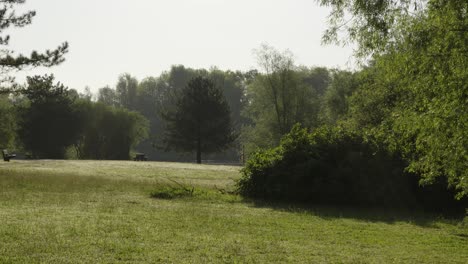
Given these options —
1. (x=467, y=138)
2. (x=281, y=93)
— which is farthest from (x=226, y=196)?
(x=281, y=93)

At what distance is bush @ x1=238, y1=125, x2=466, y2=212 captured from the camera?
75.9 feet

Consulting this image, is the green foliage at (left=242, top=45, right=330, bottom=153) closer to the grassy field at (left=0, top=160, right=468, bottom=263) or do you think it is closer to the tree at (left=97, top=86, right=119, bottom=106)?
the grassy field at (left=0, top=160, right=468, bottom=263)

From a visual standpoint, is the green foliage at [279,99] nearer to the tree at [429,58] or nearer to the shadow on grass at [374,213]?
the shadow on grass at [374,213]

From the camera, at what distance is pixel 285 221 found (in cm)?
1777

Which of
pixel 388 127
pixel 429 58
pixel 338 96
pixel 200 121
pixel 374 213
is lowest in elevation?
pixel 374 213

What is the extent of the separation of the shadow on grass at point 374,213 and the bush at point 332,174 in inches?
22.4

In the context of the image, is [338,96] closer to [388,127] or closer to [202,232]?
[388,127]

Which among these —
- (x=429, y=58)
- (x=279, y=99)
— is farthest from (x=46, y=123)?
(x=429, y=58)

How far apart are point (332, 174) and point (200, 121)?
1763 inches

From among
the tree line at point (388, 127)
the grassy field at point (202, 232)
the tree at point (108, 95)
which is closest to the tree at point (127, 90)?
the tree at point (108, 95)

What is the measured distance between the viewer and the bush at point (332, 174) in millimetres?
23141

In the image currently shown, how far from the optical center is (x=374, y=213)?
21.6 m

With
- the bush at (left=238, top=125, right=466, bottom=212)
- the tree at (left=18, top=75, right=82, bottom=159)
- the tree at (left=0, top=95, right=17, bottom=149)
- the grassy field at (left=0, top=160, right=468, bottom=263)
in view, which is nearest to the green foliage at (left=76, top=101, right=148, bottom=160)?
the tree at (left=18, top=75, right=82, bottom=159)

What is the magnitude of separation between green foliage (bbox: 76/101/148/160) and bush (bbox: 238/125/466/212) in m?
62.2
